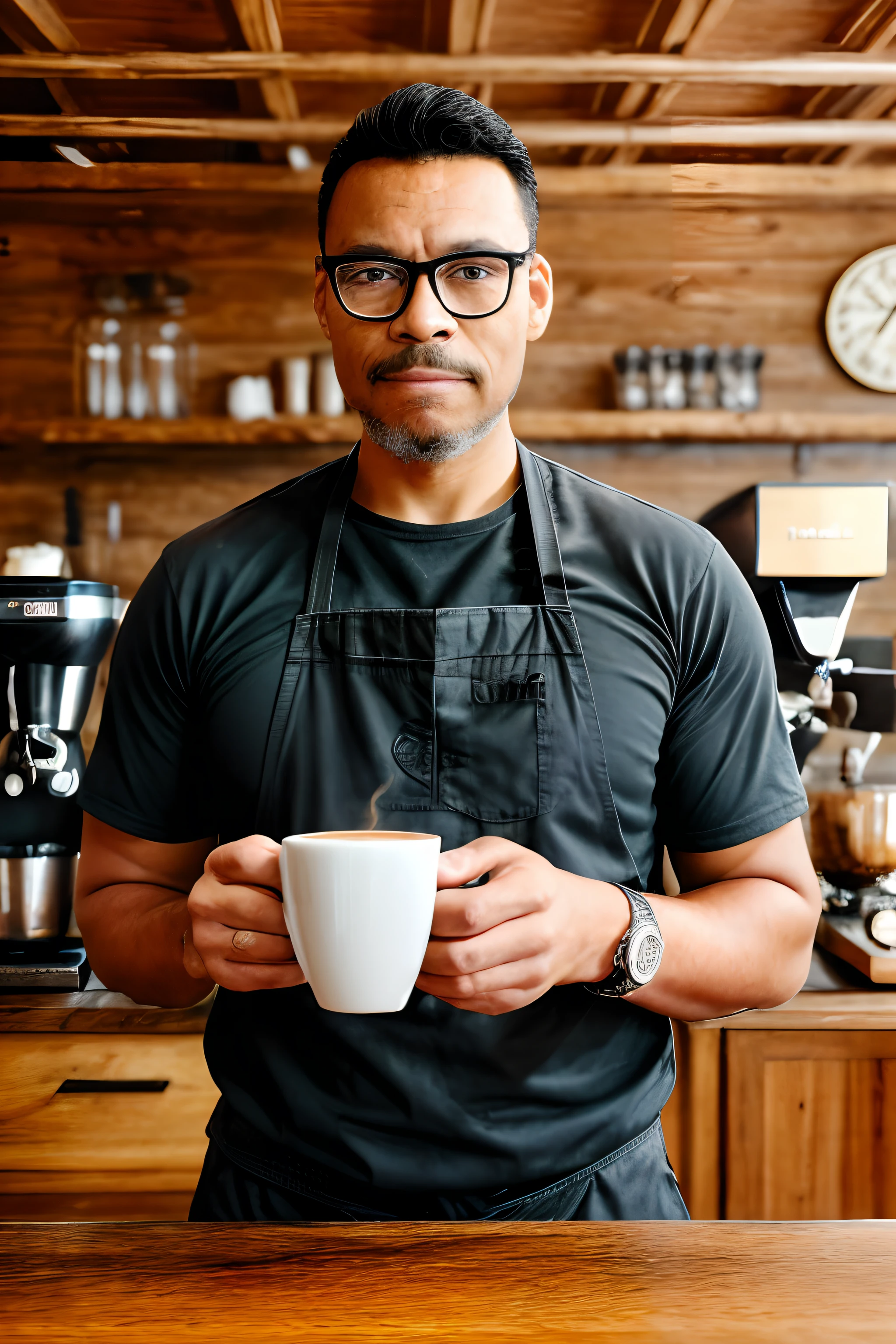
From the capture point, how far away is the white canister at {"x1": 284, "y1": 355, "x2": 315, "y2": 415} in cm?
184

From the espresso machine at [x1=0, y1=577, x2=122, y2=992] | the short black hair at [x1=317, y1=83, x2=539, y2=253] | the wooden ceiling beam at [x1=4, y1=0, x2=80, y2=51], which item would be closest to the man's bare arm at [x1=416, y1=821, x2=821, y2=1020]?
the short black hair at [x1=317, y1=83, x2=539, y2=253]

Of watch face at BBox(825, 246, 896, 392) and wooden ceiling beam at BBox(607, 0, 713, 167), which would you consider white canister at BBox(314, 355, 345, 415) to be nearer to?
wooden ceiling beam at BBox(607, 0, 713, 167)

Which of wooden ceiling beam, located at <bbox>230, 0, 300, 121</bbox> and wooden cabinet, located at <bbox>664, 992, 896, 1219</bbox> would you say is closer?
wooden cabinet, located at <bbox>664, 992, 896, 1219</bbox>

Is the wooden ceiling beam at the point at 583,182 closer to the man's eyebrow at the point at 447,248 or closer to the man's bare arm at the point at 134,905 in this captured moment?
the man's eyebrow at the point at 447,248

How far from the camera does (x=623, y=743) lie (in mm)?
989

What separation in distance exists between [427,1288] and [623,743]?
0.52 meters

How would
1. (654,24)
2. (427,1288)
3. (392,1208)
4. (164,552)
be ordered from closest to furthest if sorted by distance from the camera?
(427,1288) → (392,1208) → (164,552) → (654,24)

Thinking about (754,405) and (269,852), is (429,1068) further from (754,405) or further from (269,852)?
(754,405)

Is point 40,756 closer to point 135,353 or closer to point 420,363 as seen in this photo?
point 135,353

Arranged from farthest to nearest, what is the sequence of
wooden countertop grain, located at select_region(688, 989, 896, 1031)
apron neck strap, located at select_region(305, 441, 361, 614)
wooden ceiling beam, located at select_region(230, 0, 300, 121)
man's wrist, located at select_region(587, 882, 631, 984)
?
wooden ceiling beam, located at select_region(230, 0, 300, 121) < wooden countertop grain, located at select_region(688, 989, 896, 1031) < apron neck strap, located at select_region(305, 441, 361, 614) < man's wrist, located at select_region(587, 882, 631, 984)

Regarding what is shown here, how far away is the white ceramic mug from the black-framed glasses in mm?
571

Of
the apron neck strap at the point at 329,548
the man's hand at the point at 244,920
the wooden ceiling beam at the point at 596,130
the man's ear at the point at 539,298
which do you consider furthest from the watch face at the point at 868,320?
the man's hand at the point at 244,920

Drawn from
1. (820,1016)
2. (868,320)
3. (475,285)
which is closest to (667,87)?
(868,320)

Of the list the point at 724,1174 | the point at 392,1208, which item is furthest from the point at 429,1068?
the point at 724,1174
